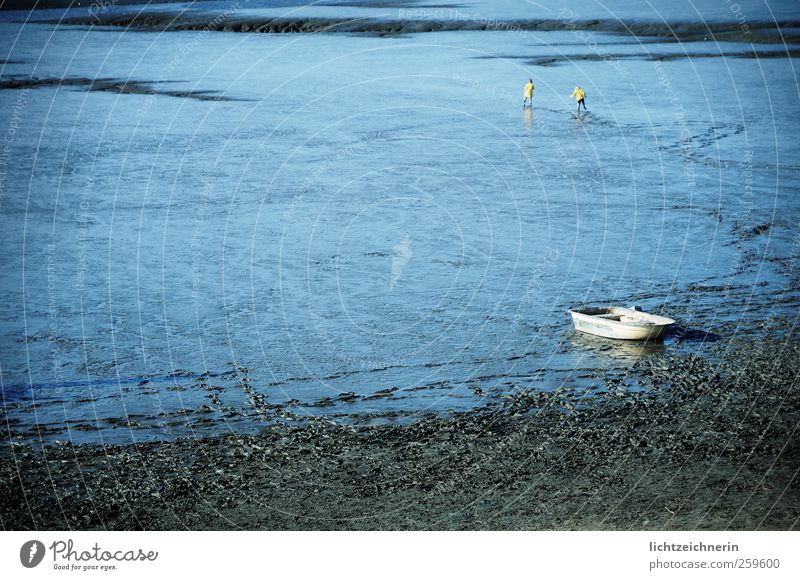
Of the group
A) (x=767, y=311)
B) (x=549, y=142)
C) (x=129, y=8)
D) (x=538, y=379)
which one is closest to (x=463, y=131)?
(x=549, y=142)

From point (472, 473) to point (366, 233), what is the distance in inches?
389

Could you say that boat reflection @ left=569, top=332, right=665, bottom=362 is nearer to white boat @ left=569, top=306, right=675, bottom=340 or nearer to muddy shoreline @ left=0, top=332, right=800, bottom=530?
white boat @ left=569, top=306, right=675, bottom=340

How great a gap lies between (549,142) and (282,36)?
24648 millimetres

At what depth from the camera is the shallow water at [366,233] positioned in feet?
47.2

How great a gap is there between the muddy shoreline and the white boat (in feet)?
5.90

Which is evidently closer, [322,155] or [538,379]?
[538,379]

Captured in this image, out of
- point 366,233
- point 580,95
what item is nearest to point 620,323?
point 366,233

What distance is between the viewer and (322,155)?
90.1 feet

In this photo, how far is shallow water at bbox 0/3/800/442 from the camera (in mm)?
14375

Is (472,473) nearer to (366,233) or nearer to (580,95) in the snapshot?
(366,233)

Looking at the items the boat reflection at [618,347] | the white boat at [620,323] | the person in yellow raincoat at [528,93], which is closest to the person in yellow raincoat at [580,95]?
the person in yellow raincoat at [528,93]

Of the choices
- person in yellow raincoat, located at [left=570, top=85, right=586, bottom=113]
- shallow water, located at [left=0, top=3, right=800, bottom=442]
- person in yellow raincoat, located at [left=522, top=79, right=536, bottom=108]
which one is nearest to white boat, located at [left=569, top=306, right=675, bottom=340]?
shallow water, located at [left=0, top=3, right=800, bottom=442]
